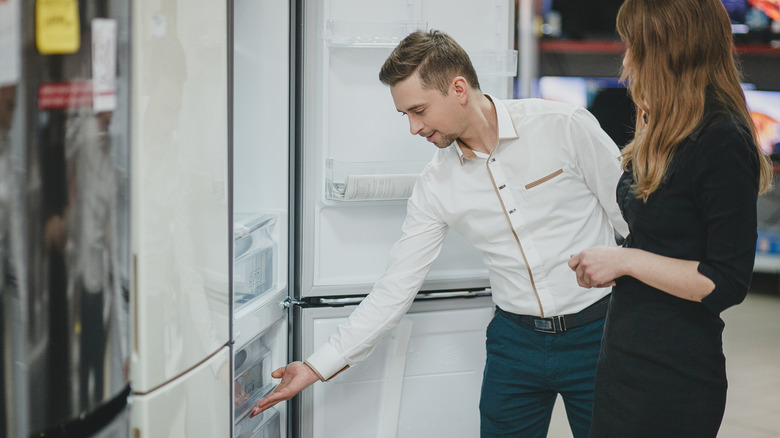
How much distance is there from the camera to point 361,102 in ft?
7.61

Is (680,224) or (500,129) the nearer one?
(680,224)

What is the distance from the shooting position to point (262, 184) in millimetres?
2289

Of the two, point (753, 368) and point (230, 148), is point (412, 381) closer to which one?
point (230, 148)

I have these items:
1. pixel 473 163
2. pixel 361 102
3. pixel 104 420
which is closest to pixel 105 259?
pixel 104 420

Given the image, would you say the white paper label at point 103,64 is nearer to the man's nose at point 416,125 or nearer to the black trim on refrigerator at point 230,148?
the black trim on refrigerator at point 230,148

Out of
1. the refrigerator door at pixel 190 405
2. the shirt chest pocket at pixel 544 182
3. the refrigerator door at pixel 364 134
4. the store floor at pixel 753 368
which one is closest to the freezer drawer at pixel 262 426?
the refrigerator door at pixel 364 134

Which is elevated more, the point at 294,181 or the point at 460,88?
the point at 460,88

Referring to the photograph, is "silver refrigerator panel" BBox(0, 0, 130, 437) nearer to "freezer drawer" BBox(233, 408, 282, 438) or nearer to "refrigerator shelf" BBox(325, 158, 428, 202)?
"freezer drawer" BBox(233, 408, 282, 438)

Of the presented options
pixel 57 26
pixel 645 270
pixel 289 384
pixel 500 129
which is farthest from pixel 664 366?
pixel 57 26

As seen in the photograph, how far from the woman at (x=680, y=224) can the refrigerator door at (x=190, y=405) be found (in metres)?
0.71

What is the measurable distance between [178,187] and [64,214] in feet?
0.86

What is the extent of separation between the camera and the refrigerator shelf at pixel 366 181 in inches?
86.6

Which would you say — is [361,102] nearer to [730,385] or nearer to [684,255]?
[684,255]

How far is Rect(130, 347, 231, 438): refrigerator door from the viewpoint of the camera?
4.33 ft
